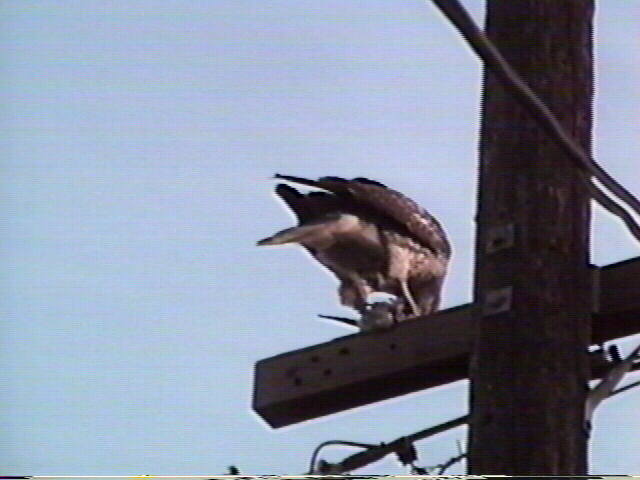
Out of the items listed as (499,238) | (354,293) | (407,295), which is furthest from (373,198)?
(499,238)

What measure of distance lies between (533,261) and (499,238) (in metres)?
0.13

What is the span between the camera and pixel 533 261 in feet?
13.8

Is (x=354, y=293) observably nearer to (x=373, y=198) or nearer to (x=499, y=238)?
(x=373, y=198)

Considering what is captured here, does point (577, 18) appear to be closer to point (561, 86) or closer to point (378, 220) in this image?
point (561, 86)

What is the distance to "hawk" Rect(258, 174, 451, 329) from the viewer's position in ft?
16.7

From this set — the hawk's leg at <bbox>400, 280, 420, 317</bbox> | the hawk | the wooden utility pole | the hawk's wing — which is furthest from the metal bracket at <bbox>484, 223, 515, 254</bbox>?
the hawk's leg at <bbox>400, 280, 420, 317</bbox>

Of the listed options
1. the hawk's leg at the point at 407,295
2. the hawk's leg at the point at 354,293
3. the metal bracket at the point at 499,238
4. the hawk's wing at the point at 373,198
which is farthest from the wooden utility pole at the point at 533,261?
the hawk's leg at the point at 407,295

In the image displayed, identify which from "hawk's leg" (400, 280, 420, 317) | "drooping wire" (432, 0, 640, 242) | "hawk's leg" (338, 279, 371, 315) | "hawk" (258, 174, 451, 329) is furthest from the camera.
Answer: "hawk's leg" (400, 280, 420, 317)

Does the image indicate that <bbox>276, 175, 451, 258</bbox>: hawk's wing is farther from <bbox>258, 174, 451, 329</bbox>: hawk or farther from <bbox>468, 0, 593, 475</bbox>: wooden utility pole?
<bbox>468, 0, 593, 475</bbox>: wooden utility pole

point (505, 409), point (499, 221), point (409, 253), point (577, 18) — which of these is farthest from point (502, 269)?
point (409, 253)

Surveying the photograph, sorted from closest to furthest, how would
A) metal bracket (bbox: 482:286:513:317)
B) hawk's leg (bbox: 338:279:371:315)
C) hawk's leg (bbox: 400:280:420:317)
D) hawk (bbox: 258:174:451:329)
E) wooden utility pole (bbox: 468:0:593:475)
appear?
1. wooden utility pole (bbox: 468:0:593:475)
2. metal bracket (bbox: 482:286:513:317)
3. hawk (bbox: 258:174:451:329)
4. hawk's leg (bbox: 338:279:371:315)
5. hawk's leg (bbox: 400:280:420:317)

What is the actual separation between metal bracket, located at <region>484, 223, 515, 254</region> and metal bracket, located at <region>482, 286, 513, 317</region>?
11 centimetres

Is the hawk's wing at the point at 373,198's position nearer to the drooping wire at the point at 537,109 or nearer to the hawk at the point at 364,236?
Result: the hawk at the point at 364,236

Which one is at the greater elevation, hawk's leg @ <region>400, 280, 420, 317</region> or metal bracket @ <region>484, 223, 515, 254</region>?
hawk's leg @ <region>400, 280, 420, 317</region>
